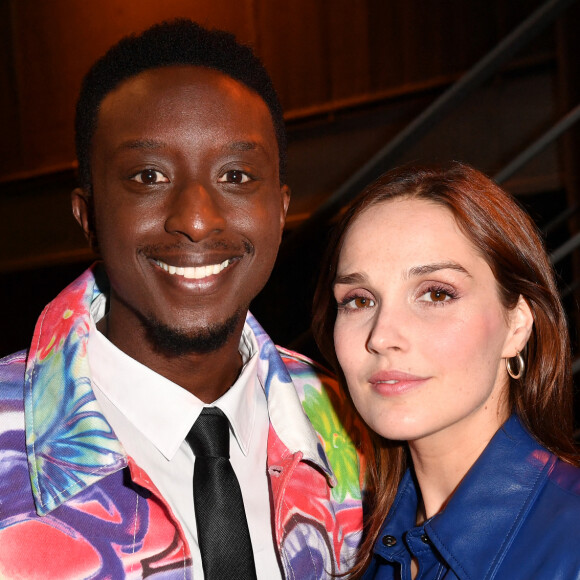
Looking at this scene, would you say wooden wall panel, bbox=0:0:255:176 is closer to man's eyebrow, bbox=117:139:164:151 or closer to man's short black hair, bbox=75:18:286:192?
man's short black hair, bbox=75:18:286:192

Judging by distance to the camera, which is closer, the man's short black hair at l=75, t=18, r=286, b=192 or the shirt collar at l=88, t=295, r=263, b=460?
the shirt collar at l=88, t=295, r=263, b=460

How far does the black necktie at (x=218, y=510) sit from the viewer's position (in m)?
1.54

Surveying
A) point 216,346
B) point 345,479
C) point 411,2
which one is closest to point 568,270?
point 411,2

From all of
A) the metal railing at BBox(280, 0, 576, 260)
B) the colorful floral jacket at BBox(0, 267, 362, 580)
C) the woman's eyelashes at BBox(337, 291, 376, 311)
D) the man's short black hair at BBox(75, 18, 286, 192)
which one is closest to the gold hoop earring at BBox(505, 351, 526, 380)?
the woman's eyelashes at BBox(337, 291, 376, 311)

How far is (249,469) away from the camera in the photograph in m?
1.80

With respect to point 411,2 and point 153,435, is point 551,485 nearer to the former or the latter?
point 153,435

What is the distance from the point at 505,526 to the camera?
5.09ft

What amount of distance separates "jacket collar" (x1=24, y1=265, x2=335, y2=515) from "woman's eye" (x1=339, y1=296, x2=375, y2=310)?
0.30m

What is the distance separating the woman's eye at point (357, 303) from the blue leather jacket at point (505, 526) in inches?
15.3

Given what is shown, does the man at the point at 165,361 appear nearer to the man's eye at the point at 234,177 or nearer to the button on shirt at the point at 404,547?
the man's eye at the point at 234,177

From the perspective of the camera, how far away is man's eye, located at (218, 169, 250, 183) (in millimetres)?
1754

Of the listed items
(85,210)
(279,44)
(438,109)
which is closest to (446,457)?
→ (85,210)

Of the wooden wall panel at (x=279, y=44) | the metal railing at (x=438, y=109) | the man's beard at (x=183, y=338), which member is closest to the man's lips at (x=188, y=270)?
the man's beard at (x=183, y=338)

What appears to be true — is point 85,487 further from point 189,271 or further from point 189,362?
point 189,271
